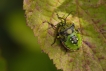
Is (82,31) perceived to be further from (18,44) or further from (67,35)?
(18,44)

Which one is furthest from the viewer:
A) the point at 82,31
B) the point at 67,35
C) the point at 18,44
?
the point at 18,44

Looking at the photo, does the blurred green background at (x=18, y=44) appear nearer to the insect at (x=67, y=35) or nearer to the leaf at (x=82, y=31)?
the insect at (x=67, y=35)

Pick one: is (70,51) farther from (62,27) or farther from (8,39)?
(8,39)

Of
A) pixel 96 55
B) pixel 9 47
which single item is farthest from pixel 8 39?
pixel 96 55

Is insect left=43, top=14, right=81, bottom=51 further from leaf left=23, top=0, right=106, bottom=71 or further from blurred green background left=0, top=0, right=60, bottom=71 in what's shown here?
blurred green background left=0, top=0, right=60, bottom=71

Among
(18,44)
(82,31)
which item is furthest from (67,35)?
(18,44)

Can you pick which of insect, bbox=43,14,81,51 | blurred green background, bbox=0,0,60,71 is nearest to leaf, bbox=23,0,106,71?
insect, bbox=43,14,81,51
